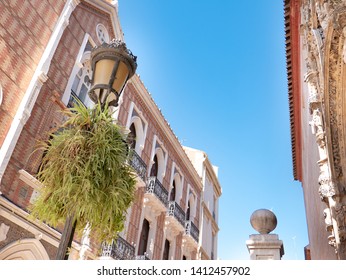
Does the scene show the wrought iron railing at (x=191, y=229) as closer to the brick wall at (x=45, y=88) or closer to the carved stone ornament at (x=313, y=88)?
the brick wall at (x=45, y=88)

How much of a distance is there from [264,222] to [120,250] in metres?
7.39

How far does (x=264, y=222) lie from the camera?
23.7ft

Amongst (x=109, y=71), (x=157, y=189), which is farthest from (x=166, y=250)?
(x=109, y=71)

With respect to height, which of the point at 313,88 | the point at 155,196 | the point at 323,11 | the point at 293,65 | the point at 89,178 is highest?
the point at 293,65

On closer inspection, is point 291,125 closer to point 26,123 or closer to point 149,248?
point 149,248

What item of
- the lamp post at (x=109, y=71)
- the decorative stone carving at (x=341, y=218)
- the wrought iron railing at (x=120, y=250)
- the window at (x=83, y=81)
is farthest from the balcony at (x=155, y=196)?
the lamp post at (x=109, y=71)

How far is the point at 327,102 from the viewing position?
7016 millimetres

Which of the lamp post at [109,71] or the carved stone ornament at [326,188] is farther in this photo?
the carved stone ornament at [326,188]

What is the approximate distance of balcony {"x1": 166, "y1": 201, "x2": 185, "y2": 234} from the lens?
17.7m

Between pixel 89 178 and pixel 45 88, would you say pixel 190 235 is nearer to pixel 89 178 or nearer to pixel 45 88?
pixel 45 88

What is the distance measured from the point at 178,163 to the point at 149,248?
6.05 meters

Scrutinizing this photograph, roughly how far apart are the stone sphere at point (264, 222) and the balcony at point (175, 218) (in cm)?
1062

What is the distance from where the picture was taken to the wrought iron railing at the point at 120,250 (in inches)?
493
